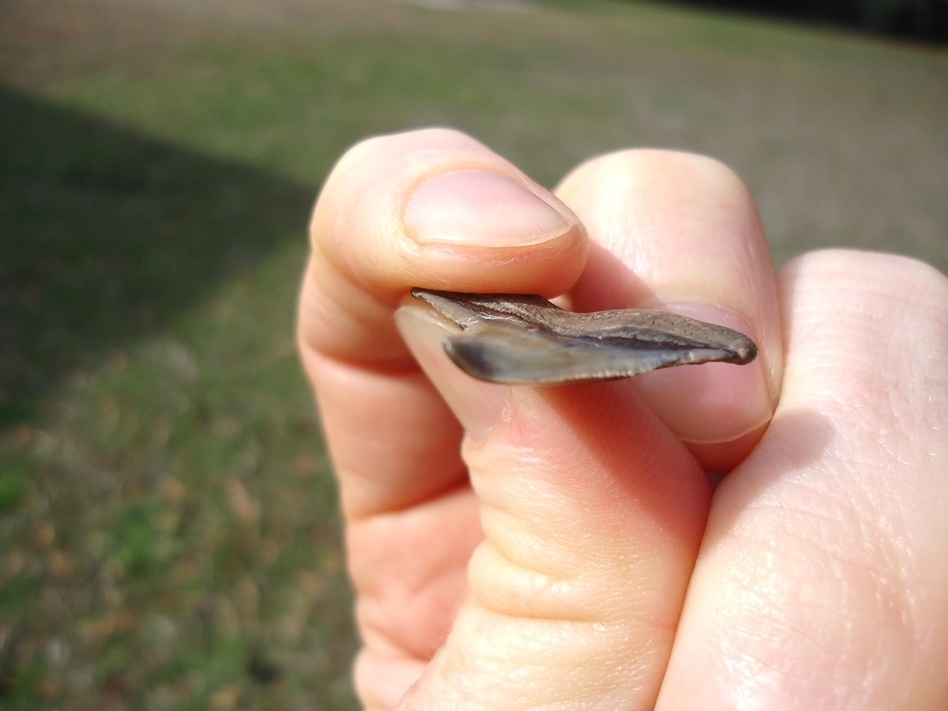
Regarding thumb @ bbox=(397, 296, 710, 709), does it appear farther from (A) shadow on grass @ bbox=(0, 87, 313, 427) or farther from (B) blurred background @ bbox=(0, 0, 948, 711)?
(A) shadow on grass @ bbox=(0, 87, 313, 427)

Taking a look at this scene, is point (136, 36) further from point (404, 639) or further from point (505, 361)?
point (505, 361)

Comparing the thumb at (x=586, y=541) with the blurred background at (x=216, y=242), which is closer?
the thumb at (x=586, y=541)

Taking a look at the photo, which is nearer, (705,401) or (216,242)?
(705,401)

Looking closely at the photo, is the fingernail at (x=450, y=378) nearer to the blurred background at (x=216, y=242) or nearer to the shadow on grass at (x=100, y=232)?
the blurred background at (x=216, y=242)

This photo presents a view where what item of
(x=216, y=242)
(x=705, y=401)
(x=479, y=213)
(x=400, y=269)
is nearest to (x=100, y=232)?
(x=216, y=242)

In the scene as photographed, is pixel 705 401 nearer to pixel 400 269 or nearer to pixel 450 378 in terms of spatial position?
pixel 450 378

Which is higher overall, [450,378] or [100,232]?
[450,378]

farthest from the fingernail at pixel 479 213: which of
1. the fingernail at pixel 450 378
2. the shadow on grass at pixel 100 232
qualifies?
the shadow on grass at pixel 100 232
